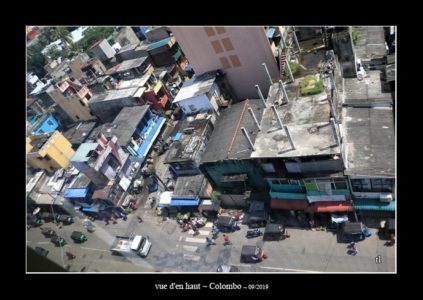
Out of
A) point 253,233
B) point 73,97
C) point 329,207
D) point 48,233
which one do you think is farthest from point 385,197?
point 73,97

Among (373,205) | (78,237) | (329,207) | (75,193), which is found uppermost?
(75,193)

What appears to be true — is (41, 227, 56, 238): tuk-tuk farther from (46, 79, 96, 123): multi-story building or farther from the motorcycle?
the motorcycle

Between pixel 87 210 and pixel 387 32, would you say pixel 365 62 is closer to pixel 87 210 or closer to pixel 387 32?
pixel 387 32

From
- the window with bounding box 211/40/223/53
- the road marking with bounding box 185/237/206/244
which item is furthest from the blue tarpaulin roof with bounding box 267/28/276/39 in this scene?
the road marking with bounding box 185/237/206/244

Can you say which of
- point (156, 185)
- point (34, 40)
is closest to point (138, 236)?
point (156, 185)

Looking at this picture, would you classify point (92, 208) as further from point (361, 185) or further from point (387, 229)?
point (387, 229)

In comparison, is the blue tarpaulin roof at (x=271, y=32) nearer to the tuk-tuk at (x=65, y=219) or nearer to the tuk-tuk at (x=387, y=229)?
the tuk-tuk at (x=387, y=229)
